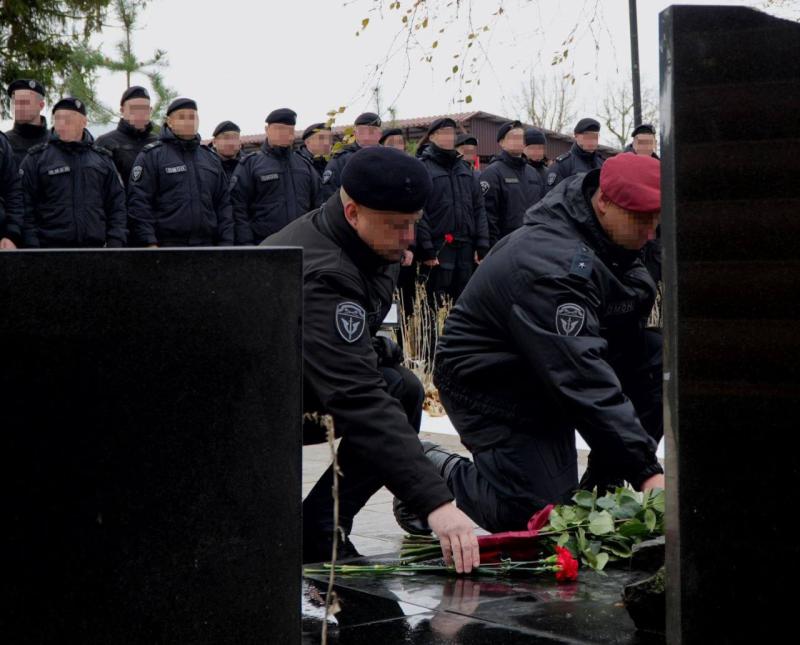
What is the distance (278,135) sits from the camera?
11.0 m

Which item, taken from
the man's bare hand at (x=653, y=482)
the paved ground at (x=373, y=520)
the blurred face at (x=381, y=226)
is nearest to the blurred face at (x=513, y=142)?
the paved ground at (x=373, y=520)

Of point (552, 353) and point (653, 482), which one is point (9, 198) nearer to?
point (552, 353)

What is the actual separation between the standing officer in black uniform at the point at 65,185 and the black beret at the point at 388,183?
581 centimetres

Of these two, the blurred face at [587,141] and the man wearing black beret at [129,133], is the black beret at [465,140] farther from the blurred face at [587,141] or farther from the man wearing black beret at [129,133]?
the man wearing black beret at [129,133]

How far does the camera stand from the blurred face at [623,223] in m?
4.34

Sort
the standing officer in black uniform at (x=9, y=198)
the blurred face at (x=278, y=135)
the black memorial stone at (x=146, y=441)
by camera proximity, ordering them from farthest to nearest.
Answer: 1. the blurred face at (x=278, y=135)
2. the standing officer in black uniform at (x=9, y=198)
3. the black memorial stone at (x=146, y=441)

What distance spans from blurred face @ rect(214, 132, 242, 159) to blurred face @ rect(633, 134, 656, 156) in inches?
171

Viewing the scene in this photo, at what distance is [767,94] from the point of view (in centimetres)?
221

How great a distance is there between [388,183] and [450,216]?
302 inches

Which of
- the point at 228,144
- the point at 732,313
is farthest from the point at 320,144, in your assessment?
the point at 732,313

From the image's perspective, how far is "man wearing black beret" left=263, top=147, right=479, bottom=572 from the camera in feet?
11.8

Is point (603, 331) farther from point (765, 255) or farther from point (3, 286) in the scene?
point (3, 286)

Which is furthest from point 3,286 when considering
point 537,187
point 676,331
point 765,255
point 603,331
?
point 537,187

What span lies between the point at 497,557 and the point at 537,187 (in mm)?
9353
